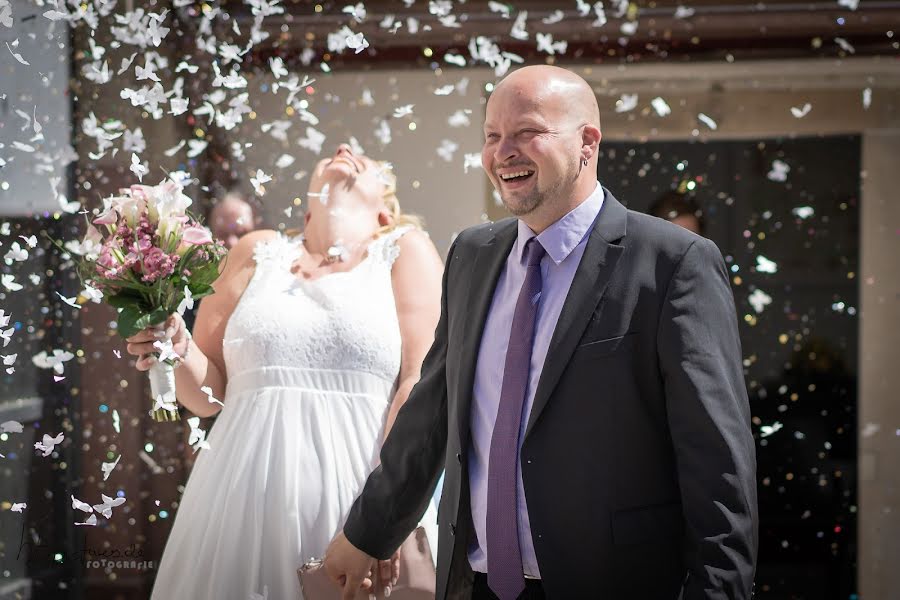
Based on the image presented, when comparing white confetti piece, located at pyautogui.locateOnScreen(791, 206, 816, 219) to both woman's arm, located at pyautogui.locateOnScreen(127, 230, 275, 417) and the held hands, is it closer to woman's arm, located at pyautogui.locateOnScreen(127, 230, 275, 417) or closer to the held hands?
woman's arm, located at pyautogui.locateOnScreen(127, 230, 275, 417)

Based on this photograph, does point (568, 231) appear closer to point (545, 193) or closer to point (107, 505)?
point (545, 193)

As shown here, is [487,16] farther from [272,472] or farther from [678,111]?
[272,472]

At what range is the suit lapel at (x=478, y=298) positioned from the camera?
5.42 feet

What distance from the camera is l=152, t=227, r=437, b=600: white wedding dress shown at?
226 cm

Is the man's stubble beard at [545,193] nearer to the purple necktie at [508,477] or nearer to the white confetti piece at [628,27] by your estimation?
the purple necktie at [508,477]

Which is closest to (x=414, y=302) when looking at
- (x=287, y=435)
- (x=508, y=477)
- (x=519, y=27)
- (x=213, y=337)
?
(x=287, y=435)

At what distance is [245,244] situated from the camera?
8.52 ft

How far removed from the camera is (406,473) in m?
1.83

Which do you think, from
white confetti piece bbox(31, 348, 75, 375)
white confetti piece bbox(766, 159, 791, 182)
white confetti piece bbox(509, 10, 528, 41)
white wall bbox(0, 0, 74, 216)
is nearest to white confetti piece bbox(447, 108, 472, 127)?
white confetti piece bbox(509, 10, 528, 41)

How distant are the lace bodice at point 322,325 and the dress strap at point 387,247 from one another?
0.04ft

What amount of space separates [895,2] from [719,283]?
218 centimetres

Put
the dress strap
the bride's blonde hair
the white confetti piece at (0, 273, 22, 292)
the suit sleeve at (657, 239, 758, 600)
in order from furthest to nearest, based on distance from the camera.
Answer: the white confetti piece at (0, 273, 22, 292), the bride's blonde hair, the dress strap, the suit sleeve at (657, 239, 758, 600)

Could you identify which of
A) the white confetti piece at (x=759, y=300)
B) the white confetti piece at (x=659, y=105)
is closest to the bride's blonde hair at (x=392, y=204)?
the white confetti piece at (x=659, y=105)

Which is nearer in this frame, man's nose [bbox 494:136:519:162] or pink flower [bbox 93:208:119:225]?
man's nose [bbox 494:136:519:162]
